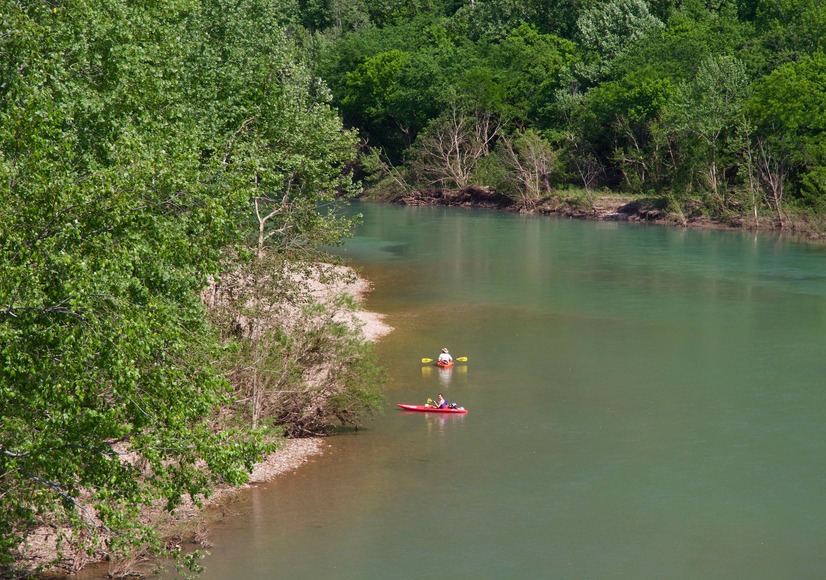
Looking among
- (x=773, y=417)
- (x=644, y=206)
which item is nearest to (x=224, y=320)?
(x=773, y=417)

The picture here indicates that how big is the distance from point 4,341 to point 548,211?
79.2 meters

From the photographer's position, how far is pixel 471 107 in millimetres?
100750

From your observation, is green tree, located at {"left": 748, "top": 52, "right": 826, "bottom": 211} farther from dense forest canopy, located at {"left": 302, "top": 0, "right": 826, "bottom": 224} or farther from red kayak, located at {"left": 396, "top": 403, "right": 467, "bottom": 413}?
red kayak, located at {"left": 396, "top": 403, "right": 467, "bottom": 413}

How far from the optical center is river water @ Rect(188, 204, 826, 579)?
2266cm

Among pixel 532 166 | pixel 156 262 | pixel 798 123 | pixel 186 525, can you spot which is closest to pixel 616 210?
pixel 532 166

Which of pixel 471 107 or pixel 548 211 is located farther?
pixel 471 107

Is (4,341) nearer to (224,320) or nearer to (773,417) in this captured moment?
(224,320)

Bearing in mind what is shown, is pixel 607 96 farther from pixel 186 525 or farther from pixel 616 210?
pixel 186 525

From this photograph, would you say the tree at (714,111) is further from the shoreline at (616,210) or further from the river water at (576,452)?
the river water at (576,452)

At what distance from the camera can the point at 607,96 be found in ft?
295

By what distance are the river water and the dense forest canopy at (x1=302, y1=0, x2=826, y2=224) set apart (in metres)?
25.2

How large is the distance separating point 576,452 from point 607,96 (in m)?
65.3

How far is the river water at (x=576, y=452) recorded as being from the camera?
22656 millimetres

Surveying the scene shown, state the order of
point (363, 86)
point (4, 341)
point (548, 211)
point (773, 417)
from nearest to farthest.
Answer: point (4, 341) < point (773, 417) < point (548, 211) < point (363, 86)
